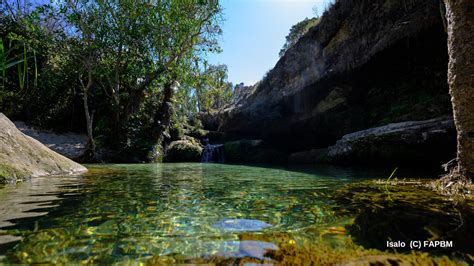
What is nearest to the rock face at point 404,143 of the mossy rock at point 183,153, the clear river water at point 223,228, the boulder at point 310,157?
the boulder at point 310,157

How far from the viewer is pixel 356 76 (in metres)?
11.4

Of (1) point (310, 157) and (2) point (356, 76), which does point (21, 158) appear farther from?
(2) point (356, 76)

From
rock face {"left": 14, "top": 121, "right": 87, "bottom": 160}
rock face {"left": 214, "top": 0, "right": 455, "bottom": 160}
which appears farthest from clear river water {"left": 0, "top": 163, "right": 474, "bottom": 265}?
rock face {"left": 14, "top": 121, "right": 87, "bottom": 160}

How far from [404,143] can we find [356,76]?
4375 mm

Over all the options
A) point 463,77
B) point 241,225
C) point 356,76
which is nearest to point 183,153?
point 356,76

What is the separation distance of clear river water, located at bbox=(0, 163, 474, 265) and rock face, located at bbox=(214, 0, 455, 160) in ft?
26.2

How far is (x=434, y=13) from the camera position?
323 inches

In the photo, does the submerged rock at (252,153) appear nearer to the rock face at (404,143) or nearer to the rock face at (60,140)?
the rock face at (404,143)

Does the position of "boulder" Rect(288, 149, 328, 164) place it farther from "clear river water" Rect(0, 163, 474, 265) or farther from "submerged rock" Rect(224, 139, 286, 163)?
"clear river water" Rect(0, 163, 474, 265)

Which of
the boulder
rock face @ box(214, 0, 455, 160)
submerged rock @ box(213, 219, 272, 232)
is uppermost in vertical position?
rock face @ box(214, 0, 455, 160)

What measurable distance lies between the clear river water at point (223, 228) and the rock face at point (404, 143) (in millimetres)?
5301

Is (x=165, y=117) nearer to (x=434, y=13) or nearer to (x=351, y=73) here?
(x=351, y=73)

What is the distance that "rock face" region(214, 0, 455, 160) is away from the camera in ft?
29.4

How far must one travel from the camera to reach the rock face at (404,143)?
7.25 meters
